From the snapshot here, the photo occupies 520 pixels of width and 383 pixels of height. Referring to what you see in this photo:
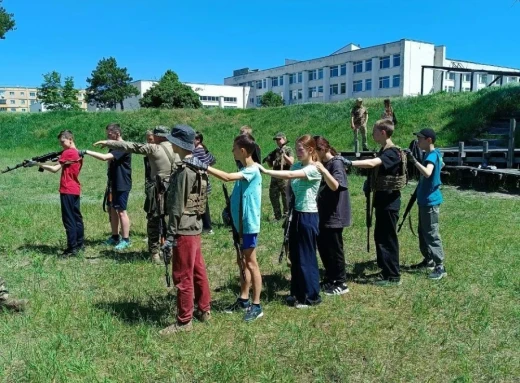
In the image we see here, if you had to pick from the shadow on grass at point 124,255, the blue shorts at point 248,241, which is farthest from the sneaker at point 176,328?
the shadow on grass at point 124,255

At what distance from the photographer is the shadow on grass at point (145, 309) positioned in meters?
4.51

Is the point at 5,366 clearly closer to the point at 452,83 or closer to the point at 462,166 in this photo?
the point at 462,166

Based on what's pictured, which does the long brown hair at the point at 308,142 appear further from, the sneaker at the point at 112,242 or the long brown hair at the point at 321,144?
the sneaker at the point at 112,242

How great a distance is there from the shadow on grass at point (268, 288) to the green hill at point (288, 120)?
15700mm

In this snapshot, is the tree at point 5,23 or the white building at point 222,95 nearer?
the tree at point 5,23

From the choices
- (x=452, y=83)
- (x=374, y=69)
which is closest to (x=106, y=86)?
(x=374, y=69)

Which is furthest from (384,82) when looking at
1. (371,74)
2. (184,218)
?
(184,218)

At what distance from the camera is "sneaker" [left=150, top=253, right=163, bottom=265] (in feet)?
20.8

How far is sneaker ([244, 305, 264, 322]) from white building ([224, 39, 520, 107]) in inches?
2142

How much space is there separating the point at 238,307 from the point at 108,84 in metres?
71.7

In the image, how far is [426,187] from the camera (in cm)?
563

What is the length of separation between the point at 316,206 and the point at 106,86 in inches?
2828

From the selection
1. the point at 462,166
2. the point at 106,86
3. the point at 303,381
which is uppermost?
the point at 106,86

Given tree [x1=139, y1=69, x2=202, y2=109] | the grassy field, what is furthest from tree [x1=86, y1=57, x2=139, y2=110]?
the grassy field
